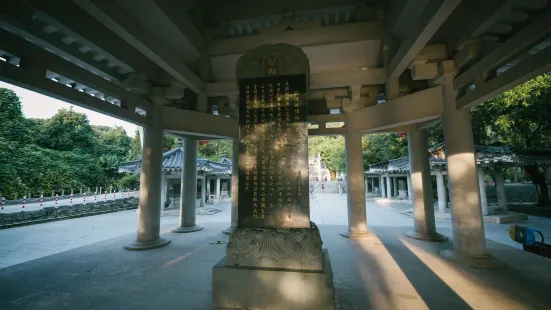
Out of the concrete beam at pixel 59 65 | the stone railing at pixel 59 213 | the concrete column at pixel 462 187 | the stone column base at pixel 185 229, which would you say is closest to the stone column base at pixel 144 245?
the stone column base at pixel 185 229

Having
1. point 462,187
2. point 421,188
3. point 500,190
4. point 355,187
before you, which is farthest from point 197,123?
point 500,190

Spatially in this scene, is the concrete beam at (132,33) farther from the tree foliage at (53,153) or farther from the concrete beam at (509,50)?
the tree foliage at (53,153)

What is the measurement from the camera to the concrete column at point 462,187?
17.5 feet

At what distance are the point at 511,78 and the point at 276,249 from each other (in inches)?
199

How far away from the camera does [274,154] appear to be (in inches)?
167

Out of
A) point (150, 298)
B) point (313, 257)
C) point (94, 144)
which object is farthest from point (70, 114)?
point (313, 257)

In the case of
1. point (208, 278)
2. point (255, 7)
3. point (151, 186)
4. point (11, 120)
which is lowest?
point (208, 278)

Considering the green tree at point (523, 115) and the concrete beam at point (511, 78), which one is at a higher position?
the green tree at point (523, 115)

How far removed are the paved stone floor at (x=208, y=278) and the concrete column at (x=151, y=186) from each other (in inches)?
23.2

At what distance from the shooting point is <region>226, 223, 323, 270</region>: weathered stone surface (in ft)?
11.9

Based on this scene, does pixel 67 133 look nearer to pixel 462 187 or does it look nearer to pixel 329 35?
pixel 329 35

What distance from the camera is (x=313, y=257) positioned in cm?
361

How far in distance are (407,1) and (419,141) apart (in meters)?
4.90

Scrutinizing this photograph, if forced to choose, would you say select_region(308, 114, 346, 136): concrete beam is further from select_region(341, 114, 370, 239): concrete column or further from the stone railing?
the stone railing
